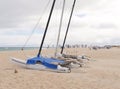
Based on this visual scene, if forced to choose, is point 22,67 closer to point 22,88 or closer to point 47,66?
point 47,66

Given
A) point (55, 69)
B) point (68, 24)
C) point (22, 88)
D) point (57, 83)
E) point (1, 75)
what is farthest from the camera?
point (68, 24)

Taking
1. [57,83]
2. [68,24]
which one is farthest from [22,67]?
[68,24]

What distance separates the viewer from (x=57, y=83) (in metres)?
14.2

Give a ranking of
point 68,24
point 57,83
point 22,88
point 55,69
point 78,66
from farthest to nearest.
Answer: point 68,24, point 78,66, point 55,69, point 57,83, point 22,88

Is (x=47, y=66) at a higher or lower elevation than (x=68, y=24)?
lower

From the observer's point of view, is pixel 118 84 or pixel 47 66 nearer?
pixel 118 84

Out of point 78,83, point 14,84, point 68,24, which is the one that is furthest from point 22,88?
point 68,24

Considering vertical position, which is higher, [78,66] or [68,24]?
[68,24]

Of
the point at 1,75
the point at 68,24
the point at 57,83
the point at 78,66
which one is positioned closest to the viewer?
the point at 57,83

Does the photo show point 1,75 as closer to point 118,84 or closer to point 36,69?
point 36,69

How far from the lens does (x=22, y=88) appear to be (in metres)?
12.7

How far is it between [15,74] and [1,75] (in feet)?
2.64

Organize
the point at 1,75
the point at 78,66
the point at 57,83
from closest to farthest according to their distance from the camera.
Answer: the point at 57,83
the point at 1,75
the point at 78,66

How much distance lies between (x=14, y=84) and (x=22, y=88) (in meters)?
0.81
